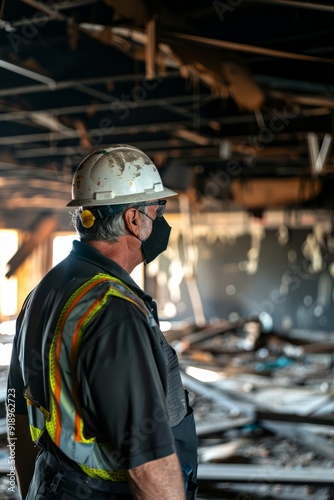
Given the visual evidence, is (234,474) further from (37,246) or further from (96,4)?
(37,246)

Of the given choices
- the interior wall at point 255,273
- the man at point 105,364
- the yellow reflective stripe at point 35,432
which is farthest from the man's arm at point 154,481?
the interior wall at point 255,273

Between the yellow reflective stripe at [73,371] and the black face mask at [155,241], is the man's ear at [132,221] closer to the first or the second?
the black face mask at [155,241]

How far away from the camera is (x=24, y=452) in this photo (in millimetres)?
2047

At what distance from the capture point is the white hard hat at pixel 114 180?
1.87 m

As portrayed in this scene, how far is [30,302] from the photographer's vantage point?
1.85 m

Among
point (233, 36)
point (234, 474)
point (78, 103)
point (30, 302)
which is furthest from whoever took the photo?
point (78, 103)

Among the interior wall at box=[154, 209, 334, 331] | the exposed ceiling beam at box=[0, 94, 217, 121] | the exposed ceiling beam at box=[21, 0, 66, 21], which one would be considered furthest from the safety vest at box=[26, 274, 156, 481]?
the interior wall at box=[154, 209, 334, 331]

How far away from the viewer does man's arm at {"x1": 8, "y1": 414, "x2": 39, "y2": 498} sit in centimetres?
201

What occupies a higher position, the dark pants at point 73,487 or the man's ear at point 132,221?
the man's ear at point 132,221

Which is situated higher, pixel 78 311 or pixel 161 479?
pixel 78 311

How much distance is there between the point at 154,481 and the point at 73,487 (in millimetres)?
253

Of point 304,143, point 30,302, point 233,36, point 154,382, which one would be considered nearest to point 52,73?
point 233,36

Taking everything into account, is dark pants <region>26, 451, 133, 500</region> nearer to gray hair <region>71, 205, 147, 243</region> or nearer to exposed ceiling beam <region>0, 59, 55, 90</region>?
gray hair <region>71, 205, 147, 243</region>

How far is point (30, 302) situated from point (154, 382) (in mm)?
486
